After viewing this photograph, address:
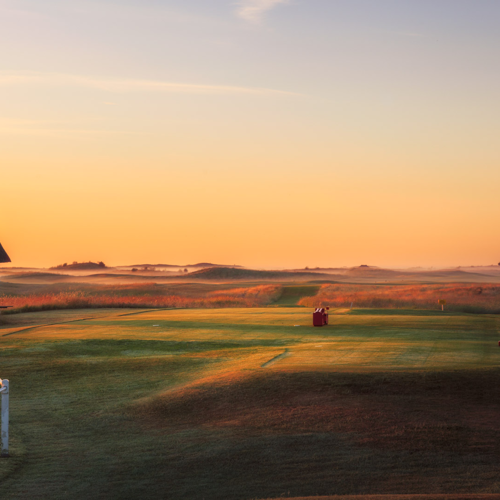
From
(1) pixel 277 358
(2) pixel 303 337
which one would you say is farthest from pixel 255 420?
(2) pixel 303 337

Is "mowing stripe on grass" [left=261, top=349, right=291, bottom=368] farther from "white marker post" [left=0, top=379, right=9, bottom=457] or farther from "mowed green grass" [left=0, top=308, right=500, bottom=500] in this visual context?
"white marker post" [left=0, top=379, right=9, bottom=457]

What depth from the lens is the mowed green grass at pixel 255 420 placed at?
27.2ft

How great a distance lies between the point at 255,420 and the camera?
1092 centimetres

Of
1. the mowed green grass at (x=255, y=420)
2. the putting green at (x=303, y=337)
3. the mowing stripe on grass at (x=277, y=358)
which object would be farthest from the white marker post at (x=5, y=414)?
the mowing stripe on grass at (x=277, y=358)

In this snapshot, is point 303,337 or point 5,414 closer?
point 5,414

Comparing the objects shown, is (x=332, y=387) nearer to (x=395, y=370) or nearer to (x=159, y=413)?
(x=395, y=370)

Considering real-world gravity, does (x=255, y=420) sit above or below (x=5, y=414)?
below

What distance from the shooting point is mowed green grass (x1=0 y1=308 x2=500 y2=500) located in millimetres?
8297

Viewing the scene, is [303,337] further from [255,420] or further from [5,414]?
[5,414]

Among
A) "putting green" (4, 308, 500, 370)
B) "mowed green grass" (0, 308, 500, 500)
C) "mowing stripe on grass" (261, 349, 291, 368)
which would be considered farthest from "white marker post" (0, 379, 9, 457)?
"mowing stripe on grass" (261, 349, 291, 368)

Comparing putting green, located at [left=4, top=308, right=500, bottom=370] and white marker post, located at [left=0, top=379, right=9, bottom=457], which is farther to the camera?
putting green, located at [left=4, top=308, right=500, bottom=370]

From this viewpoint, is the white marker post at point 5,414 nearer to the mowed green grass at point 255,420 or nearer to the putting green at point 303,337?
the mowed green grass at point 255,420

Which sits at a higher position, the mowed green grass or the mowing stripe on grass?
the mowing stripe on grass

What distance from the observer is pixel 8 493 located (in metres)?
8.44
